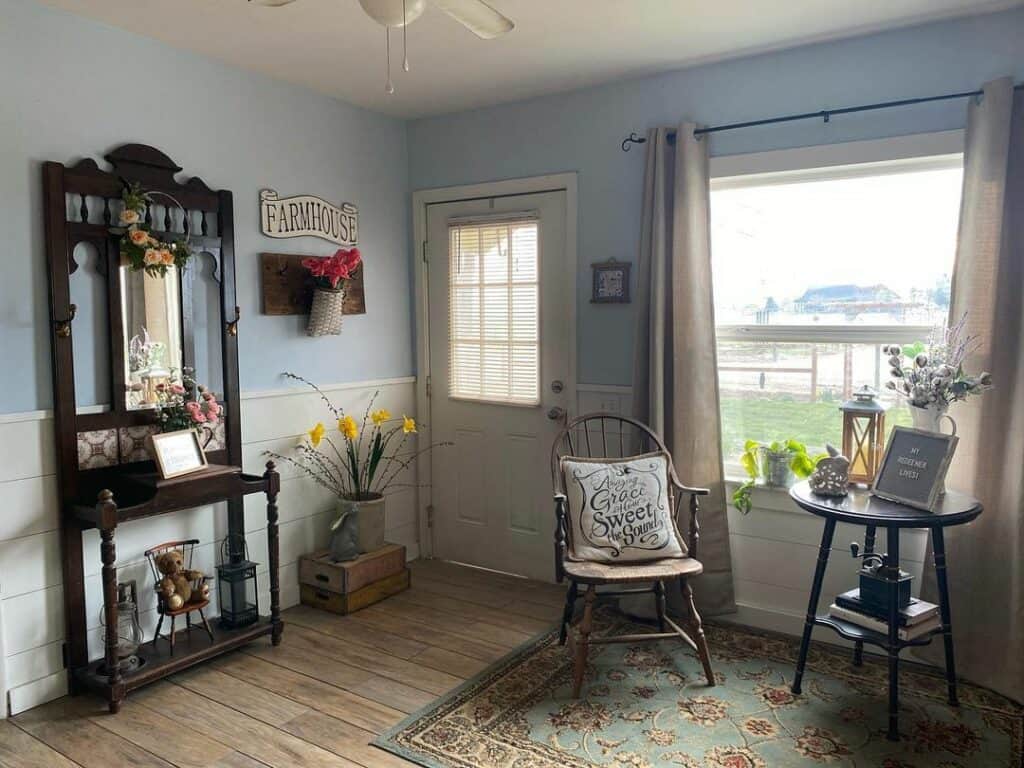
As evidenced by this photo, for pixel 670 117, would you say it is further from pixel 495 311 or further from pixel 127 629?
pixel 127 629

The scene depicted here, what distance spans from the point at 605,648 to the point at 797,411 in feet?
4.25

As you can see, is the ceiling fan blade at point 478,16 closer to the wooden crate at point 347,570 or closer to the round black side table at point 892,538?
the round black side table at point 892,538

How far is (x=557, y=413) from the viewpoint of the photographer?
3988mm

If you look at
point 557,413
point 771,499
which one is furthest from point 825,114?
point 557,413

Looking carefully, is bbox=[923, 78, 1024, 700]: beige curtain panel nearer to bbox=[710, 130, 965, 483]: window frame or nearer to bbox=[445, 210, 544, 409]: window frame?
bbox=[710, 130, 965, 483]: window frame

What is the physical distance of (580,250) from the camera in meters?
3.85

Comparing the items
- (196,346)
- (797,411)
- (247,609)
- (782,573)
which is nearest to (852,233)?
(797,411)

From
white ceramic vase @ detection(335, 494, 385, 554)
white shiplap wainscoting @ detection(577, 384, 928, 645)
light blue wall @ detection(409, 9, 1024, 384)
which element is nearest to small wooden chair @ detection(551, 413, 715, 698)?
white shiplap wainscoting @ detection(577, 384, 928, 645)

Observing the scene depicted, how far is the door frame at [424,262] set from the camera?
3.87 metres

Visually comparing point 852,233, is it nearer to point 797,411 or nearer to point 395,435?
point 797,411

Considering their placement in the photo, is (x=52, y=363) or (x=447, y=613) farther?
(x=447, y=613)

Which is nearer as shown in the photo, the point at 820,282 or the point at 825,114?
the point at 825,114

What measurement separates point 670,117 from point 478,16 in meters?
1.66

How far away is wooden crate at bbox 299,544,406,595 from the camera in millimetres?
3695
